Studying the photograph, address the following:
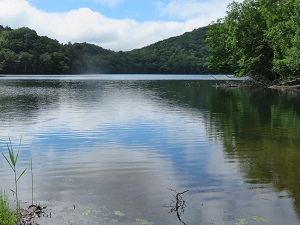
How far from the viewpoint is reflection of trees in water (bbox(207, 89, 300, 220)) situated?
12.4 m

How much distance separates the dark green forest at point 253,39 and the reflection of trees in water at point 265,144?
3492cm

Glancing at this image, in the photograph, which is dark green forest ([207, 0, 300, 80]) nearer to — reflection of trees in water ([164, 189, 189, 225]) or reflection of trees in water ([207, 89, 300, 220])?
reflection of trees in water ([207, 89, 300, 220])

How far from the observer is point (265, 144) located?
18484 millimetres

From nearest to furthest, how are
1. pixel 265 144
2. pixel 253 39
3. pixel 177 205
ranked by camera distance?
pixel 177 205 → pixel 265 144 → pixel 253 39

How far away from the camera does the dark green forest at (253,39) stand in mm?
64562

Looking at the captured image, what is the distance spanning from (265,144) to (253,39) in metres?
57.7

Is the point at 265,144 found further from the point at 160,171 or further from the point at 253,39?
the point at 253,39

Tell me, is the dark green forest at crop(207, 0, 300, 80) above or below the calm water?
above

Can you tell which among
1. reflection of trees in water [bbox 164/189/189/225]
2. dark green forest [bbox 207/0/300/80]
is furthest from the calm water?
dark green forest [bbox 207/0/300/80]

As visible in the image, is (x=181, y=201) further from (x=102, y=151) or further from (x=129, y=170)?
(x=102, y=151)

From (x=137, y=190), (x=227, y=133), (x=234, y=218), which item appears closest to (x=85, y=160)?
(x=137, y=190)

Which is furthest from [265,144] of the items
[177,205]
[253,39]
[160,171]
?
[253,39]

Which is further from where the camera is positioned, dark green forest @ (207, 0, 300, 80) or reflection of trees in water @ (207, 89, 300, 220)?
dark green forest @ (207, 0, 300, 80)

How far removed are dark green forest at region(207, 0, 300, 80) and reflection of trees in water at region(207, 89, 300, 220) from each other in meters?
34.9
